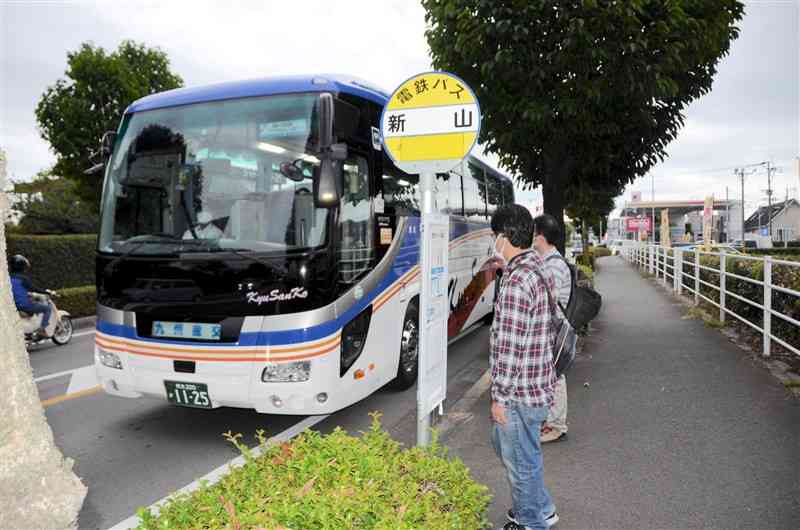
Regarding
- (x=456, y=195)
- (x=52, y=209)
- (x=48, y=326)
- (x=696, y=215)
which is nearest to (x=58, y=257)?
(x=48, y=326)

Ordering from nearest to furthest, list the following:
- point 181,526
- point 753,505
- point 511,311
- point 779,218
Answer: point 181,526 → point 511,311 → point 753,505 → point 779,218

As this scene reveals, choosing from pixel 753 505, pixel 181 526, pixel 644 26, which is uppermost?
pixel 644 26

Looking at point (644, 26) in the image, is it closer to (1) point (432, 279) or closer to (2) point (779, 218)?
(1) point (432, 279)

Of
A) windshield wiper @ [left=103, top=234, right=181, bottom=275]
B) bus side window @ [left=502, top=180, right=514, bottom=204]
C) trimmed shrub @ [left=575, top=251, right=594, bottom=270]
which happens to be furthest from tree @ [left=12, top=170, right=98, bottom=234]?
windshield wiper @ [left=103, top=234, right=181, bottom=275]

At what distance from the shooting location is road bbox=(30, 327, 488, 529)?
4.37 metres

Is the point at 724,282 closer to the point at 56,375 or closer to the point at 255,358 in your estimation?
the point at 255,358

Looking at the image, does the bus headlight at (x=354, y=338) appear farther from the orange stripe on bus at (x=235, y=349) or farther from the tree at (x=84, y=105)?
the tree at (x=84, y=105)

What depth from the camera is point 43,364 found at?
8945 mm

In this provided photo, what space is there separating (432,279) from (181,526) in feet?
7.95

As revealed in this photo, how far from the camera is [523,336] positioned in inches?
122

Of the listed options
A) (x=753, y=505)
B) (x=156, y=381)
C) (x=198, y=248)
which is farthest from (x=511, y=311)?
(x=156, y=381)

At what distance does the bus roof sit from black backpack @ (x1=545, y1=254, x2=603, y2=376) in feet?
8.21

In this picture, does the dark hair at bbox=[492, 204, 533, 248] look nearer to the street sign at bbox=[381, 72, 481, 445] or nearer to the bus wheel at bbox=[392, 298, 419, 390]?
the street sign at bbox=[381, 72, 481, 445]

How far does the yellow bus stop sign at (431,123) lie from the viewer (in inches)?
170
